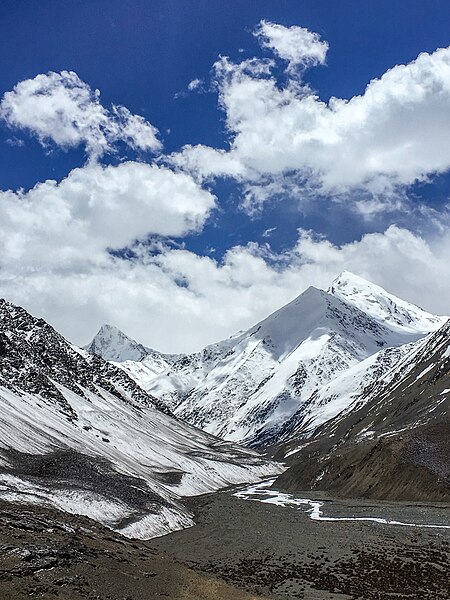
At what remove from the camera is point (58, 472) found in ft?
262

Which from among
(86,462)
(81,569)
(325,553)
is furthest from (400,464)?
(81,569)

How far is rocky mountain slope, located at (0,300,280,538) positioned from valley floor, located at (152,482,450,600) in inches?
321

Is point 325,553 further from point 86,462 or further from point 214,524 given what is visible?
point 86,462

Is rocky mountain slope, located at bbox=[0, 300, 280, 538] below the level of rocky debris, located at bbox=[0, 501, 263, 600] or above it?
below

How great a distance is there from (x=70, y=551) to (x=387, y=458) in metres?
77.8

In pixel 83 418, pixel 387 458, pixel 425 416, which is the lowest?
pixel 83 418

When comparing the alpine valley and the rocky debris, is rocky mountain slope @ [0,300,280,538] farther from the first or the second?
the rocky debris

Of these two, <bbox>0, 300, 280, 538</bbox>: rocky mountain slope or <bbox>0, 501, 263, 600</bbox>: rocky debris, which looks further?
<bbox>0, 300, 280, 538</bbox>: rocky mountain slope

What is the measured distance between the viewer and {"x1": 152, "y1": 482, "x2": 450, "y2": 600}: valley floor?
3728 centimetres

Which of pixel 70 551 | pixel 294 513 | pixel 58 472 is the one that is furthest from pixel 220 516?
pixel 70 551

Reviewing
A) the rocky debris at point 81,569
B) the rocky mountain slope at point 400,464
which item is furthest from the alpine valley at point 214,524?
the rocky mountain slope at point 400,464

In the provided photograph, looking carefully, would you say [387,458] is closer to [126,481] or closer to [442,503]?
[442,503]

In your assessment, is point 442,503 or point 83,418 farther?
point 83,418

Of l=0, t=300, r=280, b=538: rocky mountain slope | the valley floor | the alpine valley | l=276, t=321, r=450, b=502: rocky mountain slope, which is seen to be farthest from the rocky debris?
l=276, t=321, r=450, b=502: rocky mountain slope
